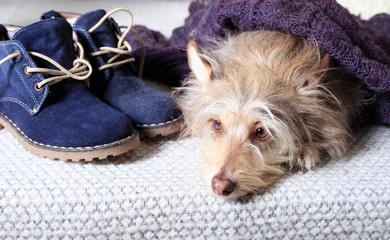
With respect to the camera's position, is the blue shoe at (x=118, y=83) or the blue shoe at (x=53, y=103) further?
the blue shoe at (x=118, y=83)

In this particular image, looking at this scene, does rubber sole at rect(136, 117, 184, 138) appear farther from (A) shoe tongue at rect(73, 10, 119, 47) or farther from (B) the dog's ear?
(A) shoe tongue at rect(73, 10, 119, 47)

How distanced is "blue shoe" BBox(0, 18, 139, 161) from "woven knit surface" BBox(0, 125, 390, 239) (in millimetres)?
70

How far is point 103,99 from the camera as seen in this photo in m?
1.24

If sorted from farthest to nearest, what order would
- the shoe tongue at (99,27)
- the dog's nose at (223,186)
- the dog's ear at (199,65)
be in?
1. the shoe tongue at (99,27)
2. the dog's ear at (199,65)
3. the dog's nose at (223,186)

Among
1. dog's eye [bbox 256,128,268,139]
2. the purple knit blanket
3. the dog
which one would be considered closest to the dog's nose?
the dog

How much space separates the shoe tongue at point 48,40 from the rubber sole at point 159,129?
291mm

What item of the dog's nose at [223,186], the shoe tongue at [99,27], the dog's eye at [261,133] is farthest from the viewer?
the shoe tongue at [99,27]

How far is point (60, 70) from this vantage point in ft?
3.62

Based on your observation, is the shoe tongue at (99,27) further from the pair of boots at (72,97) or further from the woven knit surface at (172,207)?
the woven knit surface at (172,207)

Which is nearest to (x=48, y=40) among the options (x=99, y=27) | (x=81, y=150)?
(x=99, y=27)

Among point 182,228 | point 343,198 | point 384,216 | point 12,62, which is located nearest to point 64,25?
point 12,62

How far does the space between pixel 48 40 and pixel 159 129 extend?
1.34 feet

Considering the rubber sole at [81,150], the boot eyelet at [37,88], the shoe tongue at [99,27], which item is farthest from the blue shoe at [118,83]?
the boot eyelet at [37,88]

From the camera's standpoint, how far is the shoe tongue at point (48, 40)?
1071 millimetres
